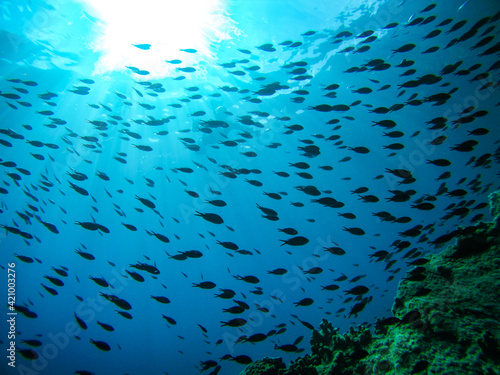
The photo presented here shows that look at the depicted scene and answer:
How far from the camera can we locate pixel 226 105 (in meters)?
22.8

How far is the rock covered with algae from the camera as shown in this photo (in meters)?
3.99

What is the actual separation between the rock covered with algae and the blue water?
2020mm

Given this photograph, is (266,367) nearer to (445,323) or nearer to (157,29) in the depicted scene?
(445,323)

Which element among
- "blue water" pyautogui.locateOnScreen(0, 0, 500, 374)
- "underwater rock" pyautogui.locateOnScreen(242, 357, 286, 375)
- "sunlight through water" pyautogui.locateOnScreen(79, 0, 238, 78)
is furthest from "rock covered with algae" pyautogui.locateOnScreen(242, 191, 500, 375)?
"sunlight through water" pyautogui.locateOnScreen(79, 0, 238, 78)

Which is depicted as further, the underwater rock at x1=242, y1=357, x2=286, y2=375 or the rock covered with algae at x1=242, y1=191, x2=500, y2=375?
the underwater rock at x1=242, y1=357, x2=286, y2=375

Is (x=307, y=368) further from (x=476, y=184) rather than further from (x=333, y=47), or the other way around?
(x=333, y=47)

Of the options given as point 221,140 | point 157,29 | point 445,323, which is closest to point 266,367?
point 445,323

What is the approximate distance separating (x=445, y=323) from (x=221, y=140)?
20971 millimetres

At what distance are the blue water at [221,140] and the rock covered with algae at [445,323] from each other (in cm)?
202

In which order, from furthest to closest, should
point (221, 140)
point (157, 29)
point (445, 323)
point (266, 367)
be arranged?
point (221, 140), point (157, 29), point (266, 367), point (445, 323)

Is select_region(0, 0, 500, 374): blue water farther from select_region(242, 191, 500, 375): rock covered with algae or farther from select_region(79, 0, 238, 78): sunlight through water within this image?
select_region(242, 191, 500, 375): rock covered with algae

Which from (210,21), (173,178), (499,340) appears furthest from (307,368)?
(173,178)

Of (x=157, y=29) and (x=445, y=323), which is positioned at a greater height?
(x=157, y=29)

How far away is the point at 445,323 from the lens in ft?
14.8
